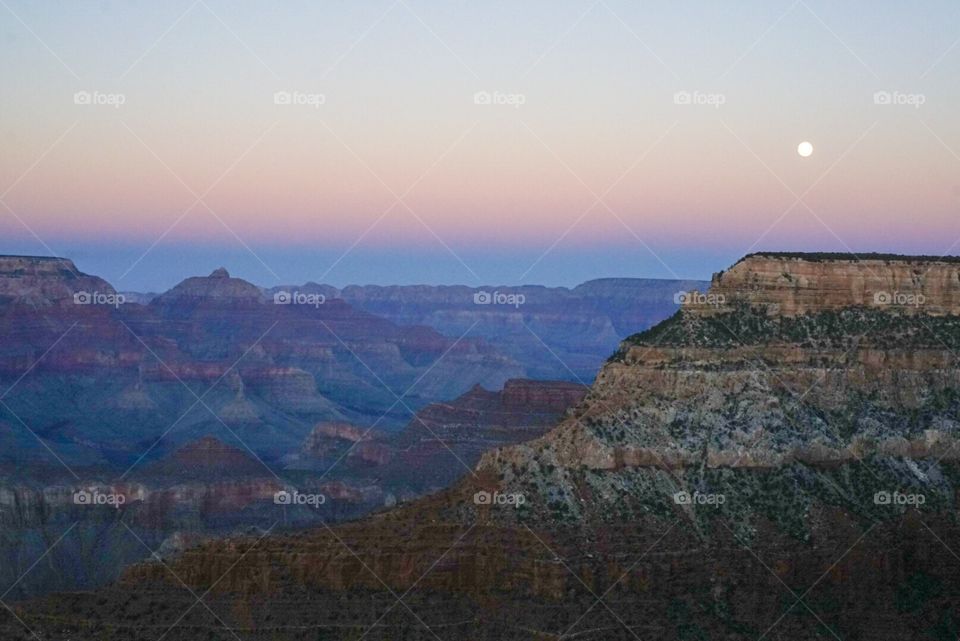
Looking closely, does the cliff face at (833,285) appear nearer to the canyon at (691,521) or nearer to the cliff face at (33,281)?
the canyon at (691,521)

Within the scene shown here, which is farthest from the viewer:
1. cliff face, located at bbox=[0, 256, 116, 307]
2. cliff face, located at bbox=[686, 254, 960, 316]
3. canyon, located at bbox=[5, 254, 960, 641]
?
cliff face, located at bbox=[0, 256, 116, 307]

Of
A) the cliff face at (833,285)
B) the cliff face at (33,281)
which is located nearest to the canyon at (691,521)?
the cliff face at (833,285)

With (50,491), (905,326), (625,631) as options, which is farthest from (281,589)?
(50,491)

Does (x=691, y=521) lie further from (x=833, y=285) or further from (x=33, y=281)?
(x=33, y=281)

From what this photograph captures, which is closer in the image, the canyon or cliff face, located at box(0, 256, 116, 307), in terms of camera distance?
the canyon

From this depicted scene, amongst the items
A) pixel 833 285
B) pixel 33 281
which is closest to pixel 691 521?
pixel 833 285

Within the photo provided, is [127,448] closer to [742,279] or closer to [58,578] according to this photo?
[58,578]

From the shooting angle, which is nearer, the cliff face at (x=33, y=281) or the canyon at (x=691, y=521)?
the canyon at (x=691, y=521)

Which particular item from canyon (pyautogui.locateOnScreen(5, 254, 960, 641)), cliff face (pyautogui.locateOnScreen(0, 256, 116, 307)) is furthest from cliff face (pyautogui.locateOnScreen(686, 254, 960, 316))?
cliff face (pyautogui.locateOnScreen(0, 256, 116, 307))

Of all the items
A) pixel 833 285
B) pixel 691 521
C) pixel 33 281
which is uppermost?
pixel 33 281

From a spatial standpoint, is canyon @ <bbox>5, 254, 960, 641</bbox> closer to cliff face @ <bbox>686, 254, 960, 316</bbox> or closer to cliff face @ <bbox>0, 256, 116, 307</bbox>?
cliff face @ <bbox>686, 254, 960, 316</bbox>

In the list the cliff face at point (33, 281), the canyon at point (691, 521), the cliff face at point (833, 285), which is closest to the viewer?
the canyon at point (691, 521)
